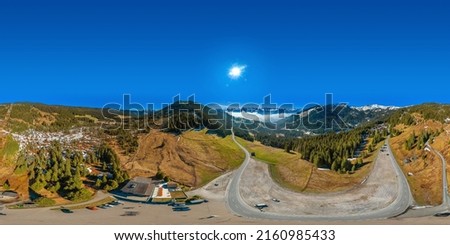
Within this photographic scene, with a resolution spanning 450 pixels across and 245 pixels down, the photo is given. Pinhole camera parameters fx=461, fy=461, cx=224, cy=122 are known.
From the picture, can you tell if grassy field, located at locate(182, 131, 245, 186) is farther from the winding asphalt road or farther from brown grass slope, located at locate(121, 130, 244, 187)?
the winding asphalt road

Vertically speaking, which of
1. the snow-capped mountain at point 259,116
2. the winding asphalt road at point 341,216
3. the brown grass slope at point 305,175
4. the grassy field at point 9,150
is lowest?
the winding asphalt road at point 341,216

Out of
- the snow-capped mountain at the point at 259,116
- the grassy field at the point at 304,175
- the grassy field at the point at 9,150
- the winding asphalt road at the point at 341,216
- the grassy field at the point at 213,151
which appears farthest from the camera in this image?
the grassy field at the point at 9,150

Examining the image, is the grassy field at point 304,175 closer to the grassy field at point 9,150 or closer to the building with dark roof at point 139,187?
the building with dark roof at point 139,187

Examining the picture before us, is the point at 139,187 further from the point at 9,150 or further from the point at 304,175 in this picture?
the point at 304,175

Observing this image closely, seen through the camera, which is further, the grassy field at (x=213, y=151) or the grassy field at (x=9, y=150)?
the grassy field at (x=9, y=150)

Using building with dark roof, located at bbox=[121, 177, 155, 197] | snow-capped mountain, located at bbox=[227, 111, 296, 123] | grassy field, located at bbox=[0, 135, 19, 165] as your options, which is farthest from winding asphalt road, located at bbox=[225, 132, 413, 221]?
grassy field, located at bbox=[0, 135, 19, 165]

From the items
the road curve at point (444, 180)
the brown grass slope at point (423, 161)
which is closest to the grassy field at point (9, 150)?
the brown grass slope at point (423, 161)

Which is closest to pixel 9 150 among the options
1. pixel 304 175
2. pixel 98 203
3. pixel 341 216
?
pixel 98 203

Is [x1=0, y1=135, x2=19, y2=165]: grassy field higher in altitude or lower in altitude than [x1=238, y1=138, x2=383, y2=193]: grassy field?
higher
